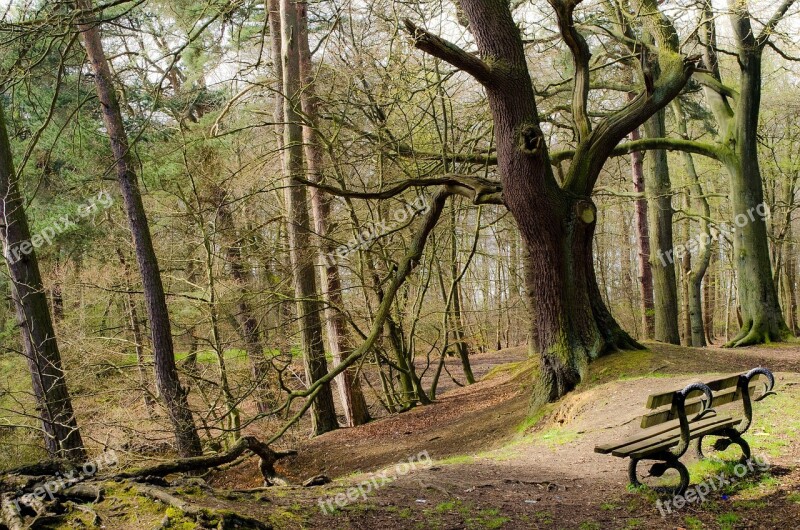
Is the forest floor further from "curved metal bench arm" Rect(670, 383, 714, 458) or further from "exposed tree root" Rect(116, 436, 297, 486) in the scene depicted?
"curved metal bench arm" Rect(670, 383, 714, 458)

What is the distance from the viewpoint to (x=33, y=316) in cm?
985

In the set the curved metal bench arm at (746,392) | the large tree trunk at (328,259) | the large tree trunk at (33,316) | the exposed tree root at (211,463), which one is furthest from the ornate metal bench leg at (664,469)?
the large tree trunk at (33,316)

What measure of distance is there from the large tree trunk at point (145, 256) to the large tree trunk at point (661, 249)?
10.1 m

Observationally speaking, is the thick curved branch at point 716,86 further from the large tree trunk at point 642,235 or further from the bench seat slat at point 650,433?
the bench seat slat at point 650,433

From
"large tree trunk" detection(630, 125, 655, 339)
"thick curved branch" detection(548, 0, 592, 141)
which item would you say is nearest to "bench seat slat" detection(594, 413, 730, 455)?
"thick curved branch" detection(548, 0, 592, 141)

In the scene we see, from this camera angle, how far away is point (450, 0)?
10.4 meters

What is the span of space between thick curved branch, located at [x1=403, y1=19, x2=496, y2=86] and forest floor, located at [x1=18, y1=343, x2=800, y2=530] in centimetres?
421

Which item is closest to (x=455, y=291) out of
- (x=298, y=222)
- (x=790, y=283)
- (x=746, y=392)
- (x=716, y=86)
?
(x=298, y=222)

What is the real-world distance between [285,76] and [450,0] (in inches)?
130

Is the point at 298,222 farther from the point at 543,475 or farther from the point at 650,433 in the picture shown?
the point at 650,433

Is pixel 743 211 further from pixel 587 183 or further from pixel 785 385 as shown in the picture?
pixel 785 385

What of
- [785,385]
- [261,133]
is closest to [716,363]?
[785,385]

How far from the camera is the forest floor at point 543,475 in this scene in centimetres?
444

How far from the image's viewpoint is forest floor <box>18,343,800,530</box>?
444cm
